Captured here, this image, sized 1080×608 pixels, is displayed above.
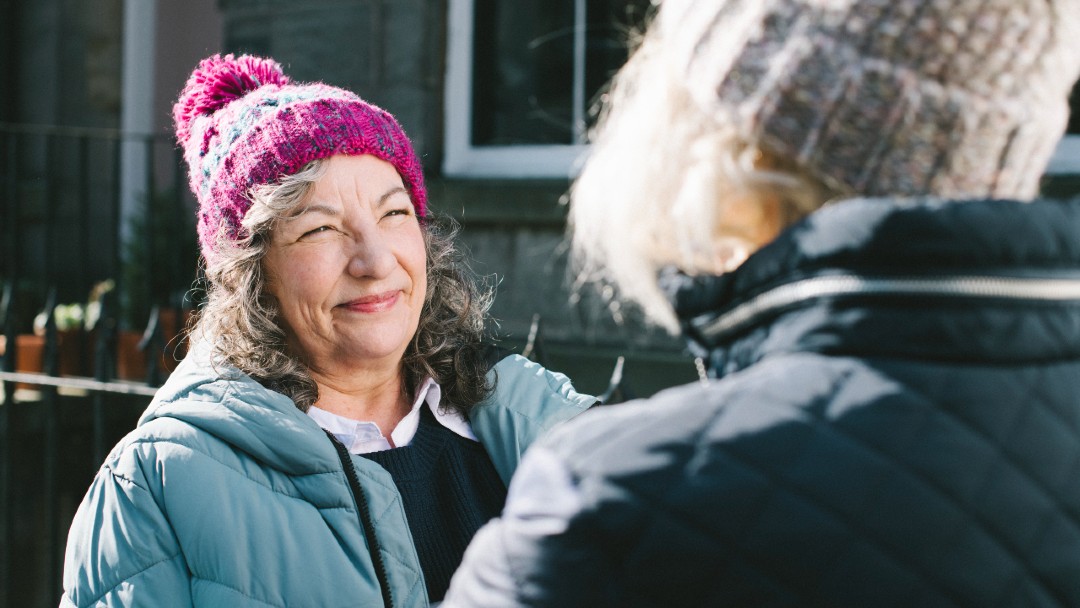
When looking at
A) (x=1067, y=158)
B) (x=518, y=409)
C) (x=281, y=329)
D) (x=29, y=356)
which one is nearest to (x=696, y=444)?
(x=518, y=409)

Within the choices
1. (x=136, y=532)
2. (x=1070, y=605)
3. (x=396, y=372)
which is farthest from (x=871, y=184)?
(x=396, y=372)

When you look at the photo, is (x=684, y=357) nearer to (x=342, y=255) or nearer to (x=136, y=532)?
(x=342, y=255)

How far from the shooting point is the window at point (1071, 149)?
11.2ft

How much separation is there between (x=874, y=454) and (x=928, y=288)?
0.47ft

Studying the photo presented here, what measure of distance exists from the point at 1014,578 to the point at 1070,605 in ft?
0.24

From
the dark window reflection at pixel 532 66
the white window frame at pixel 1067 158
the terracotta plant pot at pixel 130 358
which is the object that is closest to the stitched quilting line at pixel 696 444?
the white window frame at pixel 1067 158

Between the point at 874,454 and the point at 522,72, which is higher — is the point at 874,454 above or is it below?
below

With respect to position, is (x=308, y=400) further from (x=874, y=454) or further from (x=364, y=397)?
(x=874, y=454)

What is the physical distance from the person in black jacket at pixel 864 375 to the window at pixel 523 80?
3.37 meters

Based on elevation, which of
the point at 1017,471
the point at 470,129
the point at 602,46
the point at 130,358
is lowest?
the point at 130,358

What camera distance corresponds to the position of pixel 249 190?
195 centimetres

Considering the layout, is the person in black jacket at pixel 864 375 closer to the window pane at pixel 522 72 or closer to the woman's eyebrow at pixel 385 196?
the woman's eyebrow at pixel 385 196

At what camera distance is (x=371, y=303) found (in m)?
2.04

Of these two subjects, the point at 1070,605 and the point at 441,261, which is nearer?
the point at 1070,605
